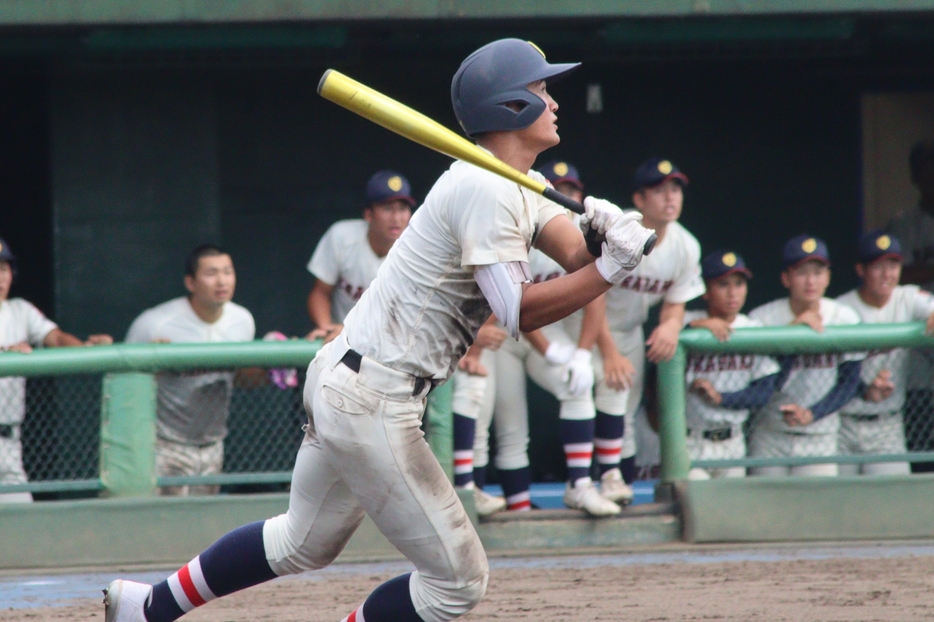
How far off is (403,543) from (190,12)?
312 cm

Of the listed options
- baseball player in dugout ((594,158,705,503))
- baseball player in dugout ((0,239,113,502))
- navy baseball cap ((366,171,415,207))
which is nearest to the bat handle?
baseball player in dugout ((594,158,705,503))

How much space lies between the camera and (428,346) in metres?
2.81

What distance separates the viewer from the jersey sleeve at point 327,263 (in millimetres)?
5363

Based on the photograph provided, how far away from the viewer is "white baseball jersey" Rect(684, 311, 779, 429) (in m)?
5.07

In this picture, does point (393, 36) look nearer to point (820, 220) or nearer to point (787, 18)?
point (787, 18)

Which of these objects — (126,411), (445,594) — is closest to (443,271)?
(445,594)

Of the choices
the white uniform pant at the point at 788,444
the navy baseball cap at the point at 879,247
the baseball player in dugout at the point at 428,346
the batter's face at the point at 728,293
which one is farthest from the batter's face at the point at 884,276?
the baseball player in dugout at the point at 428,346

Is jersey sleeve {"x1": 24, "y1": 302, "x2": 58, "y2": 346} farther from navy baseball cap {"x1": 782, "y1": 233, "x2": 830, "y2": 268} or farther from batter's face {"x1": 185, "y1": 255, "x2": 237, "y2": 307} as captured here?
navy baseball cap {"x1": 782, "y1": 233, "x2": 830, "y2": 268}

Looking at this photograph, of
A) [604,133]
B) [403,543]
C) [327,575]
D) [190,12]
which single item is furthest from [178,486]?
[604,133]

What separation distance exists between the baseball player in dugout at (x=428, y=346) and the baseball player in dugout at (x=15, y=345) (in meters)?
2.24

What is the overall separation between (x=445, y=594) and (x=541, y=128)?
1.03m

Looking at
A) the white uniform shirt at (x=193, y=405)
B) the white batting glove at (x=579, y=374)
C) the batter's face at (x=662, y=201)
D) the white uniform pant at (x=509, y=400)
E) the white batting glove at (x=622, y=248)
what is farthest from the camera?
the batter's face at (x=662, y=201)

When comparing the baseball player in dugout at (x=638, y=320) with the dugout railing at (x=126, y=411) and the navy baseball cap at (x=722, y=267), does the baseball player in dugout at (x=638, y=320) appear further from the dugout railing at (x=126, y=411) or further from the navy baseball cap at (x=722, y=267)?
the dugout railing at (x=126, y=411)

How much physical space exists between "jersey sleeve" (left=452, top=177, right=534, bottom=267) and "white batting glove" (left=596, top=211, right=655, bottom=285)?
0.18 m
